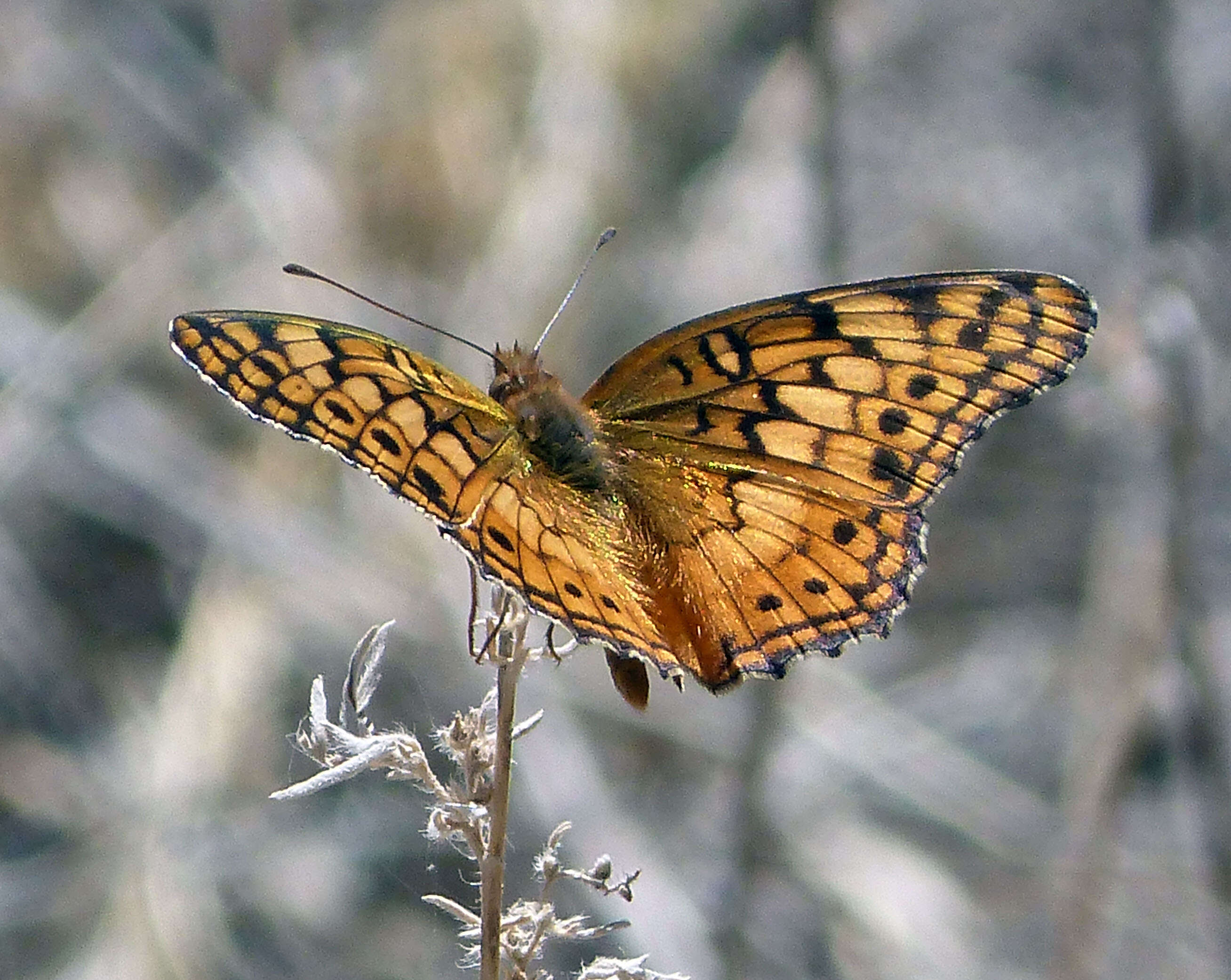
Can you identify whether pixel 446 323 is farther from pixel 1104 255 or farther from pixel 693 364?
pixel 693 364

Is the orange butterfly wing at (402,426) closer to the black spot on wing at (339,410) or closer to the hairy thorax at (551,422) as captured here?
the black spot on wing at (339,410)

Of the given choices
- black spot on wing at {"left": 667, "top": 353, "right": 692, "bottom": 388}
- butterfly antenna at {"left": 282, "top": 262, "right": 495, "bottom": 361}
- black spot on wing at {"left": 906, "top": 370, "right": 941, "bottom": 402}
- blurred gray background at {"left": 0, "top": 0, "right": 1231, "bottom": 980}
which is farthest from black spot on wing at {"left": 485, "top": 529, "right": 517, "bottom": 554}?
blurred gray background at {"left": 0, "top": 0, "right": 1231, "bottom": 980}

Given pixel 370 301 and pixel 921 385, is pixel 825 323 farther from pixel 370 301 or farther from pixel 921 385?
pixel 370 301

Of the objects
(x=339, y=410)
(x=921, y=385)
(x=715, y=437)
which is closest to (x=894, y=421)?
(x=921, y=385)

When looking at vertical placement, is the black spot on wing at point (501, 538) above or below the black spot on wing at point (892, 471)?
below

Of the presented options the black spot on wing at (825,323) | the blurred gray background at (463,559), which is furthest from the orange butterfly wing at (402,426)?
the blurred gray background at (463,559)

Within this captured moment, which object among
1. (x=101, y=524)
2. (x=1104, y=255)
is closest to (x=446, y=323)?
(x=101, y=524)

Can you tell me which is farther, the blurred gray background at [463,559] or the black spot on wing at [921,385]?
the blurred gray background at [463,559]
